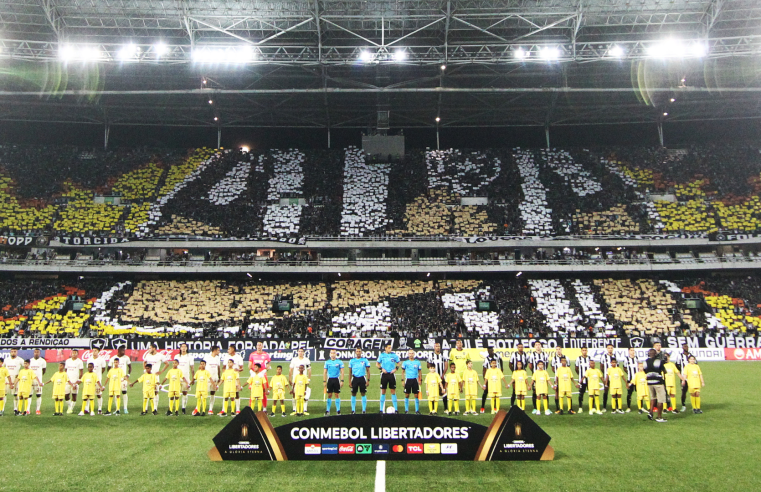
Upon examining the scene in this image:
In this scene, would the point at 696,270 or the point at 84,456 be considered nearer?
the point at 84,456

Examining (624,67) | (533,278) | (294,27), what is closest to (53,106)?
(294,27)

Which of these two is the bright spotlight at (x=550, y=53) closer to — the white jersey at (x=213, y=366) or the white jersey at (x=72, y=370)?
the white jersey at (x=213, y=366)

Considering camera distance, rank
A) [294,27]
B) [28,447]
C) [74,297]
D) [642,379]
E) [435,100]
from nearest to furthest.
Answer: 1. [28,447]
2. [642,379]
3. [294,27]
4. [74,297]
5. [435,100]

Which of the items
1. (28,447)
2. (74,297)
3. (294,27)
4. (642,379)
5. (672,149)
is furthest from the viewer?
(672,149)

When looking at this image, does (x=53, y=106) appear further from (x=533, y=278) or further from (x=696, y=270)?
(x=696, y=270)

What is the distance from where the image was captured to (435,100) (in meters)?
45.8

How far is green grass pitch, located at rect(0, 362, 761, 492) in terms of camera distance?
28.4 ft

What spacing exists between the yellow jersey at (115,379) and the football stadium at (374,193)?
4 cm

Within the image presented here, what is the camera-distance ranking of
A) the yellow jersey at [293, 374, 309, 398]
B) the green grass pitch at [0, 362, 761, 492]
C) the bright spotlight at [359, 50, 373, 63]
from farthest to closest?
the bright spotlight at [359, 50, 373, 63], the yellow jersey at [293, 374, 309, 398], the green grass pitch at [0, 362, 761, 492]

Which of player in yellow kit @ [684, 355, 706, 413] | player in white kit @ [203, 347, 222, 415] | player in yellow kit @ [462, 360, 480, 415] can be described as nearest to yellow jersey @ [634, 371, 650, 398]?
player in yellow kit @ [684, 355, 706, 413]

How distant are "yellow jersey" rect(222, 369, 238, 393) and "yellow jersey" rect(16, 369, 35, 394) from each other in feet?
18.8

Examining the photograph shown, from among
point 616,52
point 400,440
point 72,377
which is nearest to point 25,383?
point 72,377

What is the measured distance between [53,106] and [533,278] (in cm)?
4259

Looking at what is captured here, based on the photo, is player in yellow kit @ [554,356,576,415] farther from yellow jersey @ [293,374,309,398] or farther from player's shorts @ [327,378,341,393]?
yellow jersey @ [293,374,309,398]
